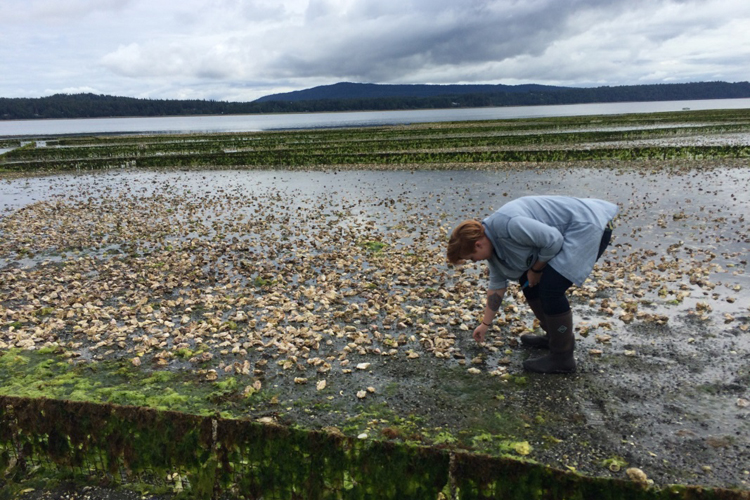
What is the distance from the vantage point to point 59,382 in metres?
6.50

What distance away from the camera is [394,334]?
787 centimetres

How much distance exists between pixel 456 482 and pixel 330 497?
1.14 meters

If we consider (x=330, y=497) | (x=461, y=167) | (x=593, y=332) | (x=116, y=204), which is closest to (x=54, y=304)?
(x=330, y=497)

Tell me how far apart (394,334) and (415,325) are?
45cm

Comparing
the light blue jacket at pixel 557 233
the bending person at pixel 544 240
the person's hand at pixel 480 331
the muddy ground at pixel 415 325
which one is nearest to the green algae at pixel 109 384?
the muddy ground at pixel 415 325

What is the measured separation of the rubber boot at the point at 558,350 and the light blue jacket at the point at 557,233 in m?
0.67

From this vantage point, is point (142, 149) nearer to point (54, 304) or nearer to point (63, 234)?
point (63, 234)

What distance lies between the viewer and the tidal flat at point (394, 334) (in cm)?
529

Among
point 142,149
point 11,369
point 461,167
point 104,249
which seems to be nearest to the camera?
point 11,369

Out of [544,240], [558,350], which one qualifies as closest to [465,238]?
[544,240]

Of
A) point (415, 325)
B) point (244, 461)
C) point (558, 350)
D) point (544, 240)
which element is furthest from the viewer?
point (415, 325)

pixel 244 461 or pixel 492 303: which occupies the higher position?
pixel 492 303

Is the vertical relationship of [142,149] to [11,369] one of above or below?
above

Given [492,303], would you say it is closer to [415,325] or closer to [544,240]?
[544,240]
